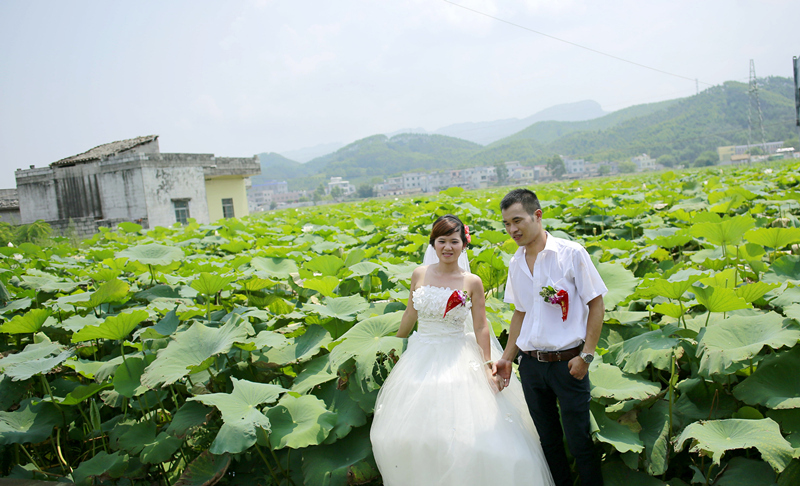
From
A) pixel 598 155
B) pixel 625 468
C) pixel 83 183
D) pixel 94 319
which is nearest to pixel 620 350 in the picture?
pixel 625 468

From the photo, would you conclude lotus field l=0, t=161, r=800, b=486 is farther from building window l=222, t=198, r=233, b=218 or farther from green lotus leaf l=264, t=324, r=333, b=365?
building window l=222, t=198, r=233, b=218

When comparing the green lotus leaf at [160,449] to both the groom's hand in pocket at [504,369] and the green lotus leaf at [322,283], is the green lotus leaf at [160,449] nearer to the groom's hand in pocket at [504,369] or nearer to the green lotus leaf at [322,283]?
the green lotus leaf at [322,283]

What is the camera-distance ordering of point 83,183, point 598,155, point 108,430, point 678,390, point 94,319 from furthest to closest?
1. point 598,155
2. point 83,183
3. point 94,319
4. point 108,430
5. point 678,390

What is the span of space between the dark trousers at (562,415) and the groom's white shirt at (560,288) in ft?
0.30

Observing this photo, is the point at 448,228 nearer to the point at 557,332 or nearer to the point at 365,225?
the point at 557,332

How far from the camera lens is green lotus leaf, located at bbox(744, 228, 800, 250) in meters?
2.70

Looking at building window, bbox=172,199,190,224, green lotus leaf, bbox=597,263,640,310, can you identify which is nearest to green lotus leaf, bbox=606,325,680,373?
green lotus leaf, bbox=597,263,640,310

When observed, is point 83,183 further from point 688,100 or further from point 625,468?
point 688,100

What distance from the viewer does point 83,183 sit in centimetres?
1766

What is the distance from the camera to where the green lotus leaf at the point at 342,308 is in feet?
8.36

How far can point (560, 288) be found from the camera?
5.62ft

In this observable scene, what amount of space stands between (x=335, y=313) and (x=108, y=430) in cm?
151

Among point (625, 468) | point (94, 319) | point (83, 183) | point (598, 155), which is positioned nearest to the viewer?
point (625, 468)

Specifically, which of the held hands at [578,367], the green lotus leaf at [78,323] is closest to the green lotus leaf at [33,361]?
the green lotus leaf at [78,323]
